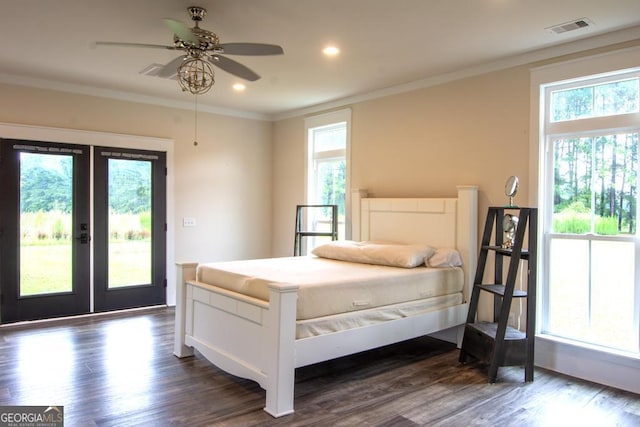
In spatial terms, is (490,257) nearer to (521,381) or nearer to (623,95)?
(521,381)

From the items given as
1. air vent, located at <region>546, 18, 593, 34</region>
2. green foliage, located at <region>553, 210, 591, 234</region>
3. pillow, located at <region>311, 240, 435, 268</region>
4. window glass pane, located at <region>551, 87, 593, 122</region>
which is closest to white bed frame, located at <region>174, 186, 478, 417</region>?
pillow, located at <region>311, 240, 435, 268</region>

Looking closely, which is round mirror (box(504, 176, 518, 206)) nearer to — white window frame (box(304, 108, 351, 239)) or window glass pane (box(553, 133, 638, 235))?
window glass pane (box(553, 133, 638, 235))

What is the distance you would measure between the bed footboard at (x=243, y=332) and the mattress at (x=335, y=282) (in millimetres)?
121

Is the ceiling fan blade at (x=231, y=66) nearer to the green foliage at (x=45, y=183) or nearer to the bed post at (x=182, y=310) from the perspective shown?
the bed post at (x=182, y=310)

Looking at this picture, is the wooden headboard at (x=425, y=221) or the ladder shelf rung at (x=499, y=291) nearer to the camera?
the ladder shelf rung at (x=499, y=291)

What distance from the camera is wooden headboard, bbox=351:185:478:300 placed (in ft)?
14.2

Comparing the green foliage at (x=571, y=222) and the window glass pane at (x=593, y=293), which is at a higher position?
the green foliage at (x=571, y=222)

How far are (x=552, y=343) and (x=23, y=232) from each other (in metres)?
5.32

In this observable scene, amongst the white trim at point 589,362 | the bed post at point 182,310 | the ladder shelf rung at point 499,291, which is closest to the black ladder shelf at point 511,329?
the ladder shelf rung at point 499,291

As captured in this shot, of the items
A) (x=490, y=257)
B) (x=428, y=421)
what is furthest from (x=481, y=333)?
(x=428, y=421)

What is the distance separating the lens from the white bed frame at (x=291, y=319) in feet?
9.61

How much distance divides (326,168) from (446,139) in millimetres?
1987

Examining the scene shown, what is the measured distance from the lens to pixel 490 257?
431 centimetres

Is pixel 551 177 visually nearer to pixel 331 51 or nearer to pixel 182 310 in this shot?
pixel 331 51
